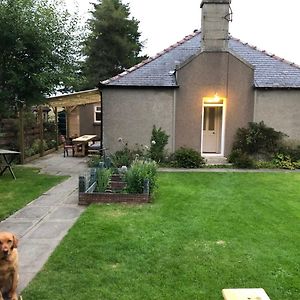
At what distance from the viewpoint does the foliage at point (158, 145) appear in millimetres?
14586

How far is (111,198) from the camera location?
8.55 meters

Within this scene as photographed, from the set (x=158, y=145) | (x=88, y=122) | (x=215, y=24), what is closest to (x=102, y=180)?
(x=158, y=145)

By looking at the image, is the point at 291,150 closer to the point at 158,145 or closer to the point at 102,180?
the point at 158,145

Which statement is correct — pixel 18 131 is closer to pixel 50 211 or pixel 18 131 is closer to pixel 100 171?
pixel 100 171

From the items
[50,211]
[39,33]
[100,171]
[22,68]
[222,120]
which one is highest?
[39,33]

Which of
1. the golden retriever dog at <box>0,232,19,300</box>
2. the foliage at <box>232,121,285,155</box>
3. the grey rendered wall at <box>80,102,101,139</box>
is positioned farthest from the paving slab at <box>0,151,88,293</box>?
the grey rendered wall at <box>80,102,101,139</box>

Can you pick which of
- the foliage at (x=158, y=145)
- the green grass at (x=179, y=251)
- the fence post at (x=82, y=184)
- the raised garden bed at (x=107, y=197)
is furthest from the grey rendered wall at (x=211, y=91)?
the fence post at (x=82, y=184)

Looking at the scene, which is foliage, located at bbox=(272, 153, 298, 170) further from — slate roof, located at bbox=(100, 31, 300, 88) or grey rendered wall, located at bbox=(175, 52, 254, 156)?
slate roof, located at bbox=(100, 31, 300, 88)

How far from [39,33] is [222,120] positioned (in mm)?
8073

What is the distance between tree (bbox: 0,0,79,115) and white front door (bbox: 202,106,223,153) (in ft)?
21.4

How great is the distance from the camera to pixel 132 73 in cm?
1535

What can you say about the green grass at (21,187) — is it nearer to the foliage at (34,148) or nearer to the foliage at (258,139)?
the foliage at (34,148)

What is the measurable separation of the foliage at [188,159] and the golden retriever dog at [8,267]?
10.8 metres

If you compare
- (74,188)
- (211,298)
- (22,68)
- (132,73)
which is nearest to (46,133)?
(132,73)
